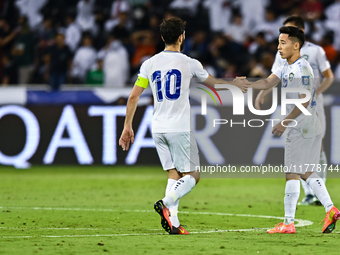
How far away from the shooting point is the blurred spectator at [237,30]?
1512cm

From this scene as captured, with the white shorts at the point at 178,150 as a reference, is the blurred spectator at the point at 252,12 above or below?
above

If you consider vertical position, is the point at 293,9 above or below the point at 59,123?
above

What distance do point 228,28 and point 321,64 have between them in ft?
24.5

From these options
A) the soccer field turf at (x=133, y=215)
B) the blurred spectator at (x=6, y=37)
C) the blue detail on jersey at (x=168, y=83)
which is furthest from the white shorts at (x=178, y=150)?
the blurred spectator at (x=6, y=37)

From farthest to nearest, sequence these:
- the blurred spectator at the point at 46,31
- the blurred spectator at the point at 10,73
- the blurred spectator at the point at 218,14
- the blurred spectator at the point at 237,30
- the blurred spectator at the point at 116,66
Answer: the blurred spectator at the point at 218,14 → the blurred spectator at the point at 46,31 → the blurred spectator at the point at 237,30 → the blurred spectator at the point at 10,73 → the blurred spectator at the point at 116,66

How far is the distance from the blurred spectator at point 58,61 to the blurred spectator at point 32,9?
177 cm

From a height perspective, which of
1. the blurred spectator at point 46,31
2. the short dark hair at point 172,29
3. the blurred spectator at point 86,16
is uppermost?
the short dark hair at point 172,29

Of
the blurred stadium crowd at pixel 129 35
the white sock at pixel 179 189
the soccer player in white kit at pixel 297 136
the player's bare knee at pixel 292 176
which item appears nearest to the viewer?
the white sock at pixel 179 189

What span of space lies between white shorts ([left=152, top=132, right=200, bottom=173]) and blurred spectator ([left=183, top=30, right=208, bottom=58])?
8572 millimetres

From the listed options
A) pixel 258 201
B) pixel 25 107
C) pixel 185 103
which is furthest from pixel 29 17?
pixel 185 103

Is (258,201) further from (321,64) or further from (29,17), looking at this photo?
(29,17)

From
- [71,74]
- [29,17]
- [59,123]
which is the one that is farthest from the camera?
[29,17]

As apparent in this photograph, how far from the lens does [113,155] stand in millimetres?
12312

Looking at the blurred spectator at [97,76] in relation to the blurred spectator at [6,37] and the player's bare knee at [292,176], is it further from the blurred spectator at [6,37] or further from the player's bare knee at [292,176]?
the player's bare knee at [292,176]
